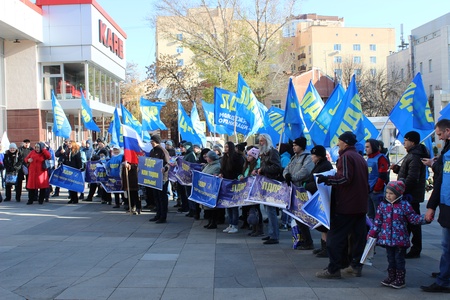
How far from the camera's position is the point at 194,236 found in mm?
9609

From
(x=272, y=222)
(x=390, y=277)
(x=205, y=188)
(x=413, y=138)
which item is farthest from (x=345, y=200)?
(x=205, y=188)

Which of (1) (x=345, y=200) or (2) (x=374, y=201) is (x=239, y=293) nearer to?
(1) (x=345, y=200)

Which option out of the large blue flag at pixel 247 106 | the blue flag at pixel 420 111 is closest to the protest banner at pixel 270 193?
the blue flag at pixel 420 111

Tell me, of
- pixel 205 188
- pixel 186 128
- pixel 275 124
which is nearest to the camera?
pixel 205 188

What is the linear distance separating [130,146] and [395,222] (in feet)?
25.3

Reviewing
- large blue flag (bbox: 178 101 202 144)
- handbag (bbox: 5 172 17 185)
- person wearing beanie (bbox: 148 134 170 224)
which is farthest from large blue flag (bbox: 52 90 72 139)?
person wearing beanie (bbox: 148 134 170 224)

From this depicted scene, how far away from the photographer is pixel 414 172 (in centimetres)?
732

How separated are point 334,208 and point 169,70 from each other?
37.0 meters

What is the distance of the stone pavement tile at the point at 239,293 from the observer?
5.63m

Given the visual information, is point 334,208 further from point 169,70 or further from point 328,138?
point 169,70

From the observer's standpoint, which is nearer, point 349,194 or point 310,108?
point 349,194

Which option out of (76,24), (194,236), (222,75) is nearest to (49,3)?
(76,24)

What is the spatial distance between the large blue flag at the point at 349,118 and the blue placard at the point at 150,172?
13.5 feet

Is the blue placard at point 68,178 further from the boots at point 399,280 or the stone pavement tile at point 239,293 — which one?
the boots at point 399,280
